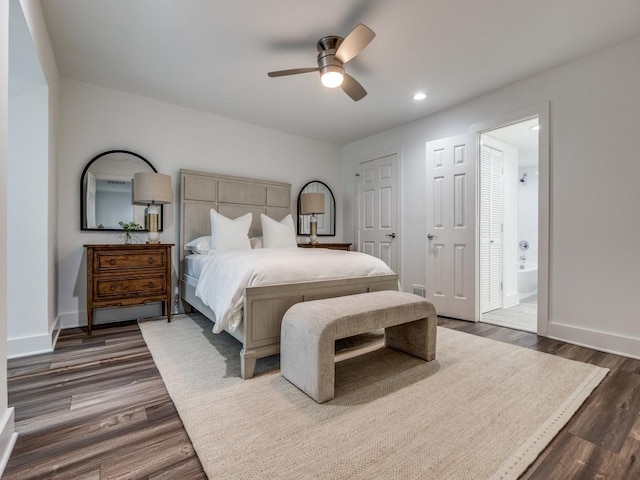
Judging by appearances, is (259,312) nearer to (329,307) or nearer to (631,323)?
(329,307)

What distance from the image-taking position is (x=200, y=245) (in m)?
3.54

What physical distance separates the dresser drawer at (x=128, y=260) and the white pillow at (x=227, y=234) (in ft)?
1.85

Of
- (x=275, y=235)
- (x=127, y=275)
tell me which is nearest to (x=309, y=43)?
(x=275, y=235)

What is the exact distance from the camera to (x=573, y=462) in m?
A: 1.29

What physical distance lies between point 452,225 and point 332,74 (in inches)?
90.9

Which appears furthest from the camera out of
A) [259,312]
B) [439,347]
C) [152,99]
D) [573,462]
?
[152,99]

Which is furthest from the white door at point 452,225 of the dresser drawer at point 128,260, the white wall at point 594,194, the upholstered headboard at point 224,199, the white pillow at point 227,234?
the dresser drawer at point 128,260

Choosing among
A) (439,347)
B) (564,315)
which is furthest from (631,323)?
(439,347)

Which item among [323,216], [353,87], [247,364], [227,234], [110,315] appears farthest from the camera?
[323,216]

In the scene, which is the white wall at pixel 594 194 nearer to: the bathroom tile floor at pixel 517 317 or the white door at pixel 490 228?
the bathroom tile floor at pixel 517 317

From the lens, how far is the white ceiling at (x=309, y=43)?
214cm

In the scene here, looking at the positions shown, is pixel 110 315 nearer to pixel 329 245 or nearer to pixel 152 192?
pixel 152 192

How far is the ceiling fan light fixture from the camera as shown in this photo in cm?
242

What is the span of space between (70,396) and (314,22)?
2990 mm
